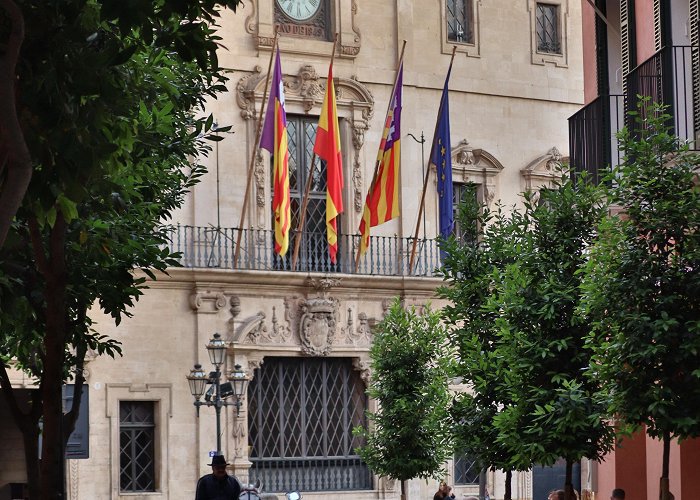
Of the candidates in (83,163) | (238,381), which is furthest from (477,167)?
(83,163)

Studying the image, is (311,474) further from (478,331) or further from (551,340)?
(551,340)

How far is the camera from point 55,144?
8.89 metres

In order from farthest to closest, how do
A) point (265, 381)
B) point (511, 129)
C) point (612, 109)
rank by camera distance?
point (511, 129), point (265, 381), point (612, 109)

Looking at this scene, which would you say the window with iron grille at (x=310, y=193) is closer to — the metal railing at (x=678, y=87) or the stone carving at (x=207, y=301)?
the stone carving at (x=207, y=301)

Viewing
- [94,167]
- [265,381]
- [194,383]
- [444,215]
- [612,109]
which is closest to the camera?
[94,167]

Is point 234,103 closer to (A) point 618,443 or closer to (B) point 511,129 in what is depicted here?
(B) point 511,129

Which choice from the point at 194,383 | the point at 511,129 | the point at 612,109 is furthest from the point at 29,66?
the point at 511,129

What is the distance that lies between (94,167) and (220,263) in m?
23.6

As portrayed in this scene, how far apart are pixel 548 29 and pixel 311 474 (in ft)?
40.8

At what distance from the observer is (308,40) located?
1351 inches

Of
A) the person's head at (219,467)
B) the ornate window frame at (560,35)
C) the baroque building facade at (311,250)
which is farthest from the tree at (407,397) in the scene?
the ornate window frame at (560,35)

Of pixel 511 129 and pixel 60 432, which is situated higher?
pixel 511 129

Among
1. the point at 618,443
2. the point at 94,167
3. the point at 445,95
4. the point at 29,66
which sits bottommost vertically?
the point at 618,443

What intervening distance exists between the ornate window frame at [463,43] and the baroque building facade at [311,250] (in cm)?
5
